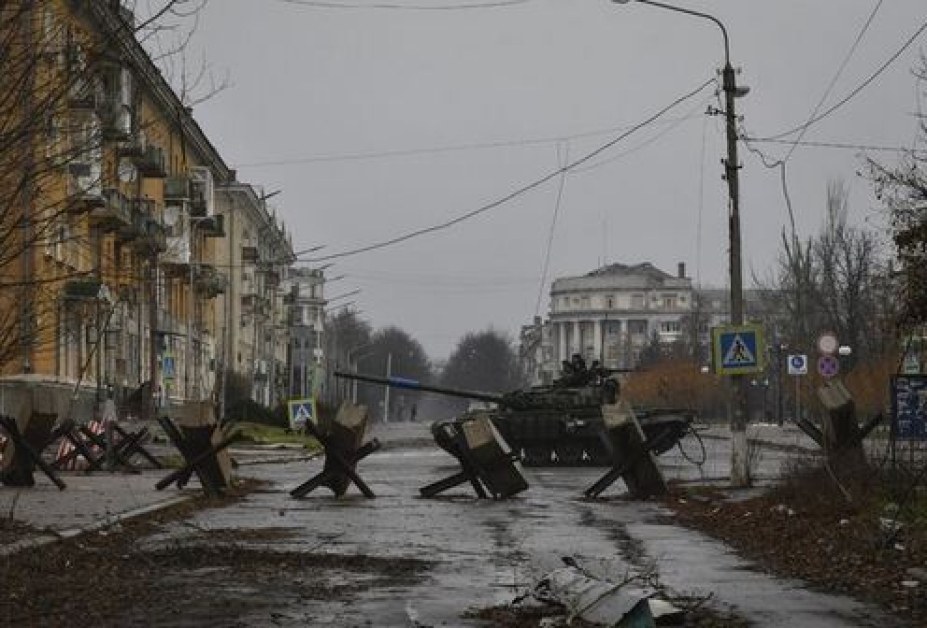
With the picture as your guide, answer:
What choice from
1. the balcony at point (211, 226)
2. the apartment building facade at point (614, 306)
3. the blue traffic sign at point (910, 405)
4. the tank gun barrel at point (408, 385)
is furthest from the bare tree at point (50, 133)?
the apartment building facade at point (614, 306)

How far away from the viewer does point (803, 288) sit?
55.5 m

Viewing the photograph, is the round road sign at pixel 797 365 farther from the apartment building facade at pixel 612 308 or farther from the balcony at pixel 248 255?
the apartment building facade at pixel 612 308

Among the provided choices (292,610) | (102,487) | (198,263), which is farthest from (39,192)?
(198,263)

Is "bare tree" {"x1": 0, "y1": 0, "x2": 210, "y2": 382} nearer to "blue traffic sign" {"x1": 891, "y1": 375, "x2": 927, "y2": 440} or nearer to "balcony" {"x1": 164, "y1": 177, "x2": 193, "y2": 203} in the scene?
"blue traffic sign" {"x1": 891, "y1": 375, "x2": 927, "y2": 440}

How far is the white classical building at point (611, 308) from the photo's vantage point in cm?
15600

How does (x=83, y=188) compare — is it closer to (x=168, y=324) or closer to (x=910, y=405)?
(x=910, y=405)

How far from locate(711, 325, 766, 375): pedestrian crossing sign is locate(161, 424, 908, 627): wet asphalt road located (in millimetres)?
2649

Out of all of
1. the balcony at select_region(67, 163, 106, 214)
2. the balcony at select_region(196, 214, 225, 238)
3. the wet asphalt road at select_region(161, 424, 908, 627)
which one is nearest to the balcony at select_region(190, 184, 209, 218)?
the balcony at select_region(196, 214, 225, 238)

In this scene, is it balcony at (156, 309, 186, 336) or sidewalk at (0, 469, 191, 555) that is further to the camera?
balcony at (156, 309, 186, 336)

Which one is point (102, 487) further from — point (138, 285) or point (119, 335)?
point (119, 335)

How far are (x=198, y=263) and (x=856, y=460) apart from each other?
57943mm

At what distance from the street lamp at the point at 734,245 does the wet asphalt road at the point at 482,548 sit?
6.72 feet

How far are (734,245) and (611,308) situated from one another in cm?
13612

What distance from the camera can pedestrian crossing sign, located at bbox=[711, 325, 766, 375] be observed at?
22297 mm
